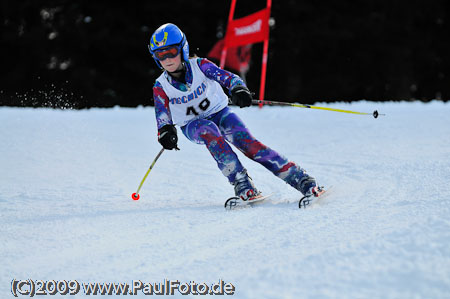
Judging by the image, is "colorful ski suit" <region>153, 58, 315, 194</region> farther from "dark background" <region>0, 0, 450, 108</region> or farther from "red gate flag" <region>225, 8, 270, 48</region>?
"dark background" <region>0, 0, 450, 108</region>

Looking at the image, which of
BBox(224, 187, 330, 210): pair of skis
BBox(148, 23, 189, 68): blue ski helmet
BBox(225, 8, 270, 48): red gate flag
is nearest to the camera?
BBox(224, 187, 330, 210): pair of skis

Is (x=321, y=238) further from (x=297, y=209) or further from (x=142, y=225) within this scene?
(x=142, y=225)

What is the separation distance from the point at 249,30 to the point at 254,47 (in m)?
6.84

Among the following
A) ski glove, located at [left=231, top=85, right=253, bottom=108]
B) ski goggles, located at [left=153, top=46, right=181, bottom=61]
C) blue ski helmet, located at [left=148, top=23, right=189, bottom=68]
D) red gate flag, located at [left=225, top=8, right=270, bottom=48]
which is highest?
red gate flag, located at [left=225, top=8, right=270, bottom=48]

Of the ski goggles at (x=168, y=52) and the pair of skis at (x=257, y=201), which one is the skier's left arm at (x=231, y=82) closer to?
the ski goggles at (x=168, y=52)

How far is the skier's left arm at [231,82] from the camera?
317 cm

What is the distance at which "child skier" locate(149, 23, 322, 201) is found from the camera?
325 centimetres

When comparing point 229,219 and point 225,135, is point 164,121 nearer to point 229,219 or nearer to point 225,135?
point 225,135

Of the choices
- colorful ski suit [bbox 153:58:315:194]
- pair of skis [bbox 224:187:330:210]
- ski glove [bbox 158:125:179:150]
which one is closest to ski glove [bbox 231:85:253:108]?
colorful ski suit [bbox 153:58:315:194]

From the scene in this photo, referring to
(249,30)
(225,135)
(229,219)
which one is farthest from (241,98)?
(249,30)

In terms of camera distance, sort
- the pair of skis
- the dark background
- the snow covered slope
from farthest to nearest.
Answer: the dark background
the pair of skis
the snow covered slope

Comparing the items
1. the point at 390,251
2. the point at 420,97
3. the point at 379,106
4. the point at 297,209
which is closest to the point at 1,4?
the point at 379,106

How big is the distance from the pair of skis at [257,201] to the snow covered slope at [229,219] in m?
0.07

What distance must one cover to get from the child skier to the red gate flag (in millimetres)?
5468
